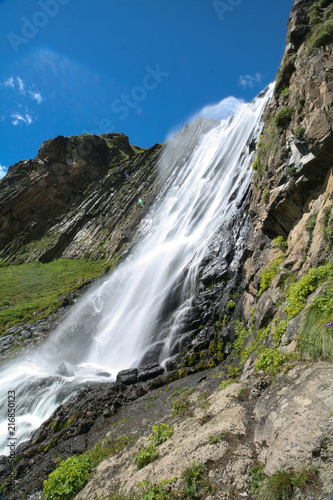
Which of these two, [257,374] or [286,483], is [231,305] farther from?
[286,483]

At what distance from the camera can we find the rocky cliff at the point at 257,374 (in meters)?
3.41

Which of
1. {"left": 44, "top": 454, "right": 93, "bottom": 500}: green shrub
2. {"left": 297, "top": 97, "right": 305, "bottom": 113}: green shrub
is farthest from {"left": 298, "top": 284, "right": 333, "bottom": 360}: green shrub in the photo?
{"left": 297, "top": 97, "right": 305, "bottom": 113}: green shrub

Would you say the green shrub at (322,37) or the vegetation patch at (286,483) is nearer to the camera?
the vegetation patch at (286,483)

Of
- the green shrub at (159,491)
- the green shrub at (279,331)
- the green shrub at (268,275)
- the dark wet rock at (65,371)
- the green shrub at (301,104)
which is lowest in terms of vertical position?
the green shrub at (279,331)

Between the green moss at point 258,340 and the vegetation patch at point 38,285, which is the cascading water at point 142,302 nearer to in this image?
the vegetation patch at point 38,285

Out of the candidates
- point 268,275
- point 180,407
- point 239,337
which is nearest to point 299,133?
point 268,275

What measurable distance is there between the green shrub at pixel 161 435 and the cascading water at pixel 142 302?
273 inches

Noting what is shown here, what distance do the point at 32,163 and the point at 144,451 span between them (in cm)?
5878

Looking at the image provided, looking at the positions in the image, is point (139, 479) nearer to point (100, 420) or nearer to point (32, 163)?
point (100, 420)

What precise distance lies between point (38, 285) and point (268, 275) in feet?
94.7

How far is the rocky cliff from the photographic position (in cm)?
341

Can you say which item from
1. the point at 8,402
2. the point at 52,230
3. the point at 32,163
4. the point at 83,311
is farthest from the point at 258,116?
the point at 32,163

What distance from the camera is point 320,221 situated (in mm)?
7379

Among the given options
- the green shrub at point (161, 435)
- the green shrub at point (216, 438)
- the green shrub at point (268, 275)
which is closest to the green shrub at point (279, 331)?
the green shrub at point (216, 438)
